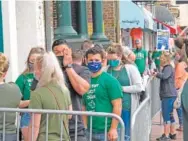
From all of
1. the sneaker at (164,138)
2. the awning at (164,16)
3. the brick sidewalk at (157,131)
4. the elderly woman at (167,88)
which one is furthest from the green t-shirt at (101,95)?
the awning at (164,16)

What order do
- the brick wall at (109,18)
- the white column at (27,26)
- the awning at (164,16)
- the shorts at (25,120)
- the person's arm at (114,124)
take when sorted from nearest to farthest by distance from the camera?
1. the shorts at (25,120)
2. the person's arm at (114,124)
3. the white column at (27,26)
4. the brick wall at (109,18)
5. the awning at (164,16)

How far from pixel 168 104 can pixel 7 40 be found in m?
3.47

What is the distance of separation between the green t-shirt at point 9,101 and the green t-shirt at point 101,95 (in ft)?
3.25

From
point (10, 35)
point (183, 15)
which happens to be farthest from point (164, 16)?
point (10, 35)

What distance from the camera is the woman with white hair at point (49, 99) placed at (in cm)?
581

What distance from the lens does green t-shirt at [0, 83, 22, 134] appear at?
20.0 feet

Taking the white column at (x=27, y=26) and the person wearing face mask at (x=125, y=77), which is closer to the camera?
the person wearing face mask at (x=125, y=77)

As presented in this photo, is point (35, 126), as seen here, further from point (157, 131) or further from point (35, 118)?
point (157, 131)

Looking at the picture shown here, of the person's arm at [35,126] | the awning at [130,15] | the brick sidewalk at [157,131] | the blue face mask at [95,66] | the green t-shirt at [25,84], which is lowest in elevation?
the brick sidewalk at [157,131]

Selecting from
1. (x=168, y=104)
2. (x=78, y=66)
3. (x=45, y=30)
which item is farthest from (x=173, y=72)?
(x=78, y=66)

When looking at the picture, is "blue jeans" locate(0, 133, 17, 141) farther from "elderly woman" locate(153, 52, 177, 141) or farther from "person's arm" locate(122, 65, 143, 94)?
"elderly woman" locate(153, 52, 177, 141)

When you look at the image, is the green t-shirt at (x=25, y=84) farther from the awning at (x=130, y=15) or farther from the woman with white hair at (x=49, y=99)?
the awning at (x=130, y=15)

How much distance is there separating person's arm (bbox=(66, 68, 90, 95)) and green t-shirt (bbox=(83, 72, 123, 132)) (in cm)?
10

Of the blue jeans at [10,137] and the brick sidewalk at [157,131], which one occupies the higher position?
the blue jeans at [10,137]
